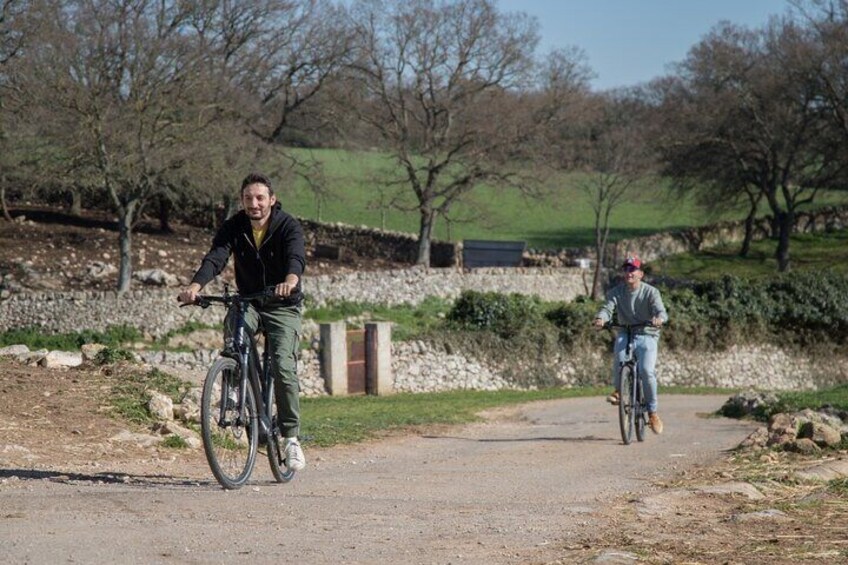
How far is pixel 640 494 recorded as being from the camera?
10195 millimetres

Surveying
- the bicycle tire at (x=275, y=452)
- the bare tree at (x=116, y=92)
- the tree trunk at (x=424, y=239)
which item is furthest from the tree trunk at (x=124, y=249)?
the bicycle tire at (x=275, y=452)

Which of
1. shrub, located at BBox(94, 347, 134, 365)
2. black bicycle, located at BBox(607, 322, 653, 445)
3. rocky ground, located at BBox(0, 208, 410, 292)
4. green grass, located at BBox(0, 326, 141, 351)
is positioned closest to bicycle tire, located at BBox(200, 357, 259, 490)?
shrub, located at BBox(94, 347, 134, 365)

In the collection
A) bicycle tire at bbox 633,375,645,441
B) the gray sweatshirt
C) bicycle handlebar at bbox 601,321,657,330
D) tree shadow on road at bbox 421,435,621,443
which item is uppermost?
the gray sweatshirt

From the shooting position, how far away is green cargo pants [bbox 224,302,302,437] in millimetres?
9703

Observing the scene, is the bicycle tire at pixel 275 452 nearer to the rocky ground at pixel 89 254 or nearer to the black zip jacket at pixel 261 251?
the black zip jacket at pixel 261 251

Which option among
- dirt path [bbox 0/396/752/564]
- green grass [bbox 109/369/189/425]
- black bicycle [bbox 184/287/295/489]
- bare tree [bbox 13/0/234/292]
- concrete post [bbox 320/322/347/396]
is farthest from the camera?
bare tree [bbox 13/0/234/292]

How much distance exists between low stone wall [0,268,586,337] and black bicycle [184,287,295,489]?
25.1 meters

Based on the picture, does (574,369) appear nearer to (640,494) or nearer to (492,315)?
(492,315)

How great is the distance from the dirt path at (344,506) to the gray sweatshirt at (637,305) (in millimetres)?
1564

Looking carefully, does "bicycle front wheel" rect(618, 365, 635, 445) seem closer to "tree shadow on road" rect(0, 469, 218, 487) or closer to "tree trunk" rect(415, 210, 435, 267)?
"tree shadow on road" rect(0, 469, 218, 487)

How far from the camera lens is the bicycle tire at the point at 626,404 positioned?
1482 cm

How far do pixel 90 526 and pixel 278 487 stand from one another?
2479mm

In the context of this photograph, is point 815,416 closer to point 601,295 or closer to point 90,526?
point 90,526

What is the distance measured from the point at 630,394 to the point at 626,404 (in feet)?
0.62
